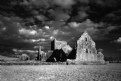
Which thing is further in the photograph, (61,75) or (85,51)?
(85,51)

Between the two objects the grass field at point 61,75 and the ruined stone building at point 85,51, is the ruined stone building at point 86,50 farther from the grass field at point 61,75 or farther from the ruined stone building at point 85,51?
the grass field at point 61,75

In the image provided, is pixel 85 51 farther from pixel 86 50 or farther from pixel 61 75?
pixel 61 75

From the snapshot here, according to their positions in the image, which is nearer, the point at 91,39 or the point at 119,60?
the point at 91,39

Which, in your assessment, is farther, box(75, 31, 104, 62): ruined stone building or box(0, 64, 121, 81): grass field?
box(75, 31, 104, 62): ruined stone building

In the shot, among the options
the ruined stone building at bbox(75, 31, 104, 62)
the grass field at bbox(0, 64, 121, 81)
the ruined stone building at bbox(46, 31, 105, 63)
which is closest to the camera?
the grass field at bbox(0, 64, 121, 81)

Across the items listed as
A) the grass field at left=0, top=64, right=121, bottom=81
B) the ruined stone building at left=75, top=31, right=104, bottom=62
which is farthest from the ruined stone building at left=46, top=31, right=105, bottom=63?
the grass field at left=0, top=64, right=121, bottom=81

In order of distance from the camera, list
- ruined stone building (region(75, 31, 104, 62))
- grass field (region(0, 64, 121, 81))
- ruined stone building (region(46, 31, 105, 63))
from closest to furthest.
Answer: grass field (region(0, 64, 121, 81)), ruined stone building (region(46, 31, 105, 63)), ruined stone building (region(75, 31, 104, 62))

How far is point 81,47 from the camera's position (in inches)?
1838

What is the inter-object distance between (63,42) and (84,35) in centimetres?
2135

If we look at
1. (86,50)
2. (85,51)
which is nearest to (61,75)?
(85,51)

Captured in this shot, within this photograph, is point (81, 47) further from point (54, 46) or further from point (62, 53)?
point (54, 46)

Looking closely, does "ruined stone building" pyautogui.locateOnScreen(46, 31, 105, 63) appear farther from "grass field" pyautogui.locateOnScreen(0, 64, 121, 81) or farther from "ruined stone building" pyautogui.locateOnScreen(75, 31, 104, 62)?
"grass field" pyautogui.locateOnScreen(0, 64, 121, 81)

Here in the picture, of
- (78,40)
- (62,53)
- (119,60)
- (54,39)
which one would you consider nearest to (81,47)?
(78,40)

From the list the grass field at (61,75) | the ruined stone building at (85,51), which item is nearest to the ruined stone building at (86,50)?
the ruined stone building at (85,51)
